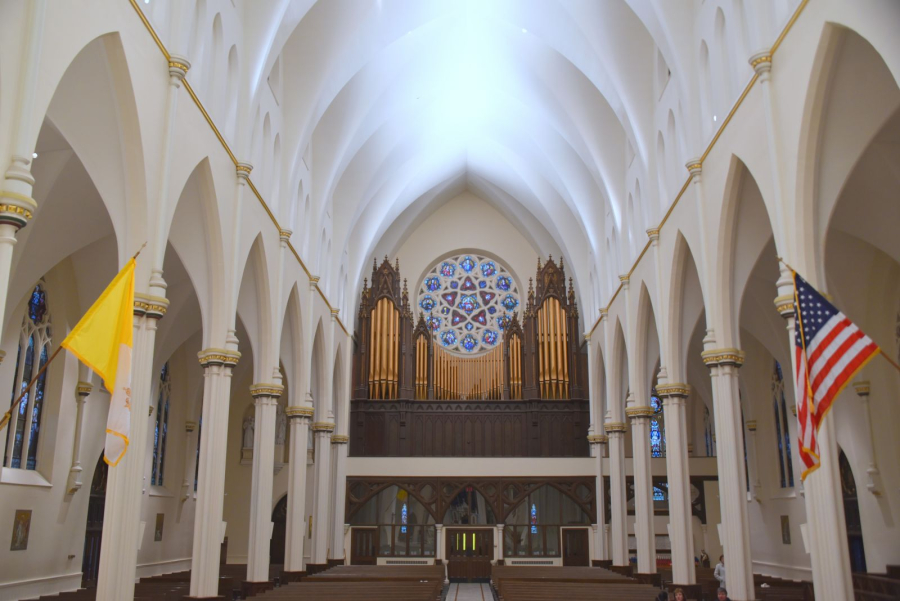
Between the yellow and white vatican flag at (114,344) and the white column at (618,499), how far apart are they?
724 inches

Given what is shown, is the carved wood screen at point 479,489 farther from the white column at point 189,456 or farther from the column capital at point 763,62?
the column capital at point 763,62

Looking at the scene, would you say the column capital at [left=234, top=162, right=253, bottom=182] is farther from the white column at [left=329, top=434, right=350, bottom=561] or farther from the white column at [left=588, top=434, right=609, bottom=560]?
Result: the white column at [left=588, top=434, right=609, bottom=560]

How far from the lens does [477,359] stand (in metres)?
31.2

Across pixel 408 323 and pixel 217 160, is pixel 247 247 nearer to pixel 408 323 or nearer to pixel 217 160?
pixel 217 160

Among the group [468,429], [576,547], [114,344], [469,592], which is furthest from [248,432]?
[114,344]

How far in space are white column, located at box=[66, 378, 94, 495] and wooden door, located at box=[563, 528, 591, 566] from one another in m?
16.1

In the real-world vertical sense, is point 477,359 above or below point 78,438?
above

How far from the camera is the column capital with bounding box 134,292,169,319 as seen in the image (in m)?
11.1

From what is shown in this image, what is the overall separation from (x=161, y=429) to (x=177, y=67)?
51.0 ft

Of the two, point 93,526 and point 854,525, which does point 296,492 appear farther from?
point 854,525

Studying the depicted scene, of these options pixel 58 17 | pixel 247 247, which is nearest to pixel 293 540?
pixel 247 247

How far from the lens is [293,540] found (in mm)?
21406

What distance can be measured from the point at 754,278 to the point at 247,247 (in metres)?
11.5

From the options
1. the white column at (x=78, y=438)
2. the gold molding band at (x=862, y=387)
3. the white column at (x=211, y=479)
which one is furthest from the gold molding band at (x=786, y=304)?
the white column at (x=78, y=438)
